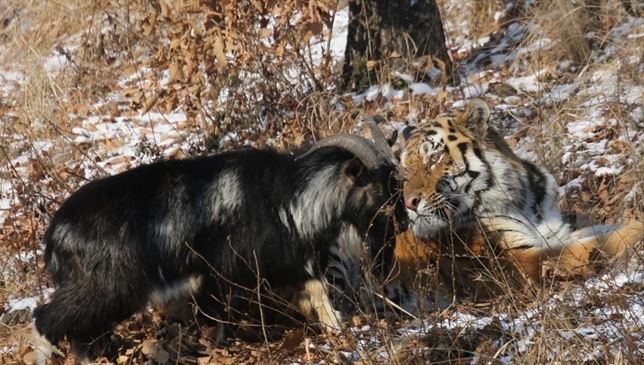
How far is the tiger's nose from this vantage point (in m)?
5.96

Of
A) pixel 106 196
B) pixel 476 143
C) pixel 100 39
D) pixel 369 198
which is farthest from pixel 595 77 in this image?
pixel 100 39

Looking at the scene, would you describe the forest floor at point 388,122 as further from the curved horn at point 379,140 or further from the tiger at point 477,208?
the curved horn at point 379,140

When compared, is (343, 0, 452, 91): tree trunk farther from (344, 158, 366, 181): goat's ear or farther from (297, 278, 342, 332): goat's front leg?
(297, 278, 342, 332): goat's front leg

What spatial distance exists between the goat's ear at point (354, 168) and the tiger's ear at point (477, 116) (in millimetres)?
1134

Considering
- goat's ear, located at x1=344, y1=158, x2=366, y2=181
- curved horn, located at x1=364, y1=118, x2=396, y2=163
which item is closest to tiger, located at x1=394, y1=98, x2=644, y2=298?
curved horn, located at x1=364, y1=118, x2=396, y2=163

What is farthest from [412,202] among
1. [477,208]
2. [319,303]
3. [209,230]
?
[209,230]

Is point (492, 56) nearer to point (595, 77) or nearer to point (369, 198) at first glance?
point (595, 77)

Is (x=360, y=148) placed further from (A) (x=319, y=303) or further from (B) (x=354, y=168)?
(A) (x=319, y=303)

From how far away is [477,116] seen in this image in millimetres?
6410

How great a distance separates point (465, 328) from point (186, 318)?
1.81 metres

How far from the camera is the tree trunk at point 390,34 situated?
8.94 meters

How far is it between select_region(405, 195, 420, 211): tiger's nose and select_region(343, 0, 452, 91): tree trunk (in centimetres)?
297

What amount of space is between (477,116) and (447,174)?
0.45m

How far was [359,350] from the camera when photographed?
468 centimetres
